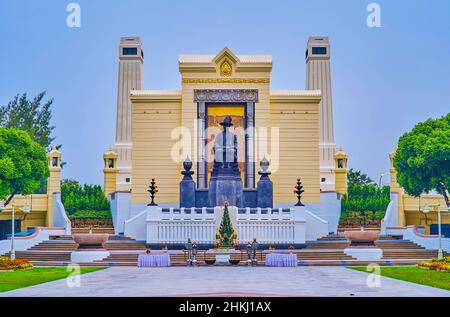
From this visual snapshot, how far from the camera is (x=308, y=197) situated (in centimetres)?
4350

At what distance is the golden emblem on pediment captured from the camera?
4419 centimetres

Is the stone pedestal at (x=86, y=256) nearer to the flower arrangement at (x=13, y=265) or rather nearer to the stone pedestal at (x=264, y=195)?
the flower arrangement at (x=13, y=265)

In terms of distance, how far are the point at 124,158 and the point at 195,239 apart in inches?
1027

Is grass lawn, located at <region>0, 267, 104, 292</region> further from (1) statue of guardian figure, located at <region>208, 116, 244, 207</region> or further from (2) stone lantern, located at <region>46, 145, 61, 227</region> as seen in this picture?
(2) stone lantern, located at <region>46, 145, 61, 227</region>

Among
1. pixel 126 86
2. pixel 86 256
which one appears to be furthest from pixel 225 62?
pixel 86 256

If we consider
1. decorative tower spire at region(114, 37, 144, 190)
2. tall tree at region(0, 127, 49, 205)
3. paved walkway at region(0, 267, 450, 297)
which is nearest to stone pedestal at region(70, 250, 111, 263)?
paved walkway at region(0, 267, 450, 297)

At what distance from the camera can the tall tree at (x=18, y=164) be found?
39375mm

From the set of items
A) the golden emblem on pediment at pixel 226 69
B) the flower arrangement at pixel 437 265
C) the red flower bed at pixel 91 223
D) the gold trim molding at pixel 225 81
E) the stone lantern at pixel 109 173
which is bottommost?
the flower arrangement at pixel 437 265

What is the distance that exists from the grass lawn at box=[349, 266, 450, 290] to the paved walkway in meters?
0.65

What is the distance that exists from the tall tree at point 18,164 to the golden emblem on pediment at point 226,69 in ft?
41.6

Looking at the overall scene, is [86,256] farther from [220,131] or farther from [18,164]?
[220,131]

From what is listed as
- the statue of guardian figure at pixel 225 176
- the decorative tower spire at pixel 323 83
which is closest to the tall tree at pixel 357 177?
the decorative tower spire at pixel 323 83

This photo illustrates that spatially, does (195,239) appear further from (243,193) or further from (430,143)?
(430,143)

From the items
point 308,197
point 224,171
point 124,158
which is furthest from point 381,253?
point 124,158
